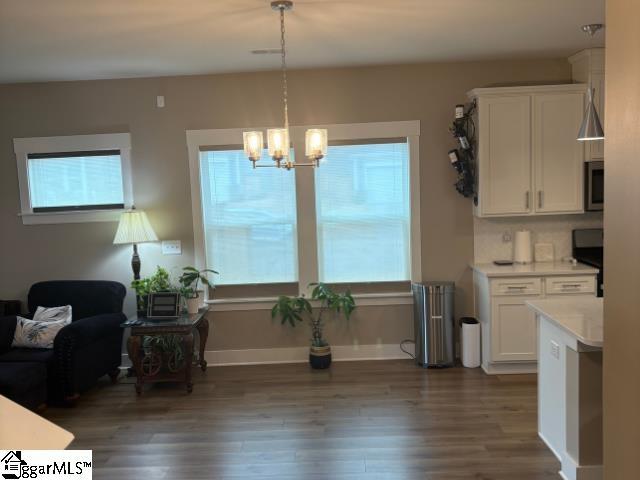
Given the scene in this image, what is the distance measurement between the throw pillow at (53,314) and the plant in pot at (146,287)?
56 centimetres

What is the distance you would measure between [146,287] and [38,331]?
88 cm

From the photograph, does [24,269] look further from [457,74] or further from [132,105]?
[457,74]

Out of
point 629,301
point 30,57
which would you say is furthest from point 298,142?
point 629,301

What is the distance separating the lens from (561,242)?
502 centimetres

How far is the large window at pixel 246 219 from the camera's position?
5.08 m

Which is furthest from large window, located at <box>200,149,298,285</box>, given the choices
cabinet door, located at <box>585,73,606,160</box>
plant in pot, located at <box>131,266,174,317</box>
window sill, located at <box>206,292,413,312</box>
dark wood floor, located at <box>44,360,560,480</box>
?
cabinet door, located at <box>585,73,606,160</box>

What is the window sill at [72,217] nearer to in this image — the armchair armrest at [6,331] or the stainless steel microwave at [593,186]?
the armchair armrest at [6,331]

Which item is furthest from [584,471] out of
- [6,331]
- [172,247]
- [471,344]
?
[6,331]

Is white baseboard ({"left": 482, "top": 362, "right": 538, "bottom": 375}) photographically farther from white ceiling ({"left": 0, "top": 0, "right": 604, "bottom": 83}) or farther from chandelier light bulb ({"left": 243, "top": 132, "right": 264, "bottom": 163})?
chandelier light bulb ({"left": 243, "top": 132, "right": 264, "bottom": 163})

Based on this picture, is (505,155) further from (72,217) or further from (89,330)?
(72,217)

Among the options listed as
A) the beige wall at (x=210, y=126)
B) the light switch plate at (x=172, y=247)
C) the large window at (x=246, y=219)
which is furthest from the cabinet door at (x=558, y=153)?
the light switch plate at (x=172, y=247)

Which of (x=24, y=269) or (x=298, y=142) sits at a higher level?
(x=298, y=142)

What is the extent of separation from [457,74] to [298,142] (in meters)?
1.50

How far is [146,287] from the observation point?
479 centimetres
